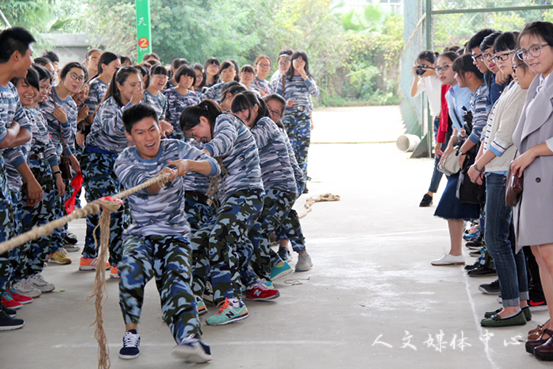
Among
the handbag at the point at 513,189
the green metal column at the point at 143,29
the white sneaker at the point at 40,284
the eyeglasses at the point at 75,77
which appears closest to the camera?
the handbag at the point at 513,189

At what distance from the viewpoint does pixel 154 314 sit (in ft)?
14.3

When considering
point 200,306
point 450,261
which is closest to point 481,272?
point 450,261

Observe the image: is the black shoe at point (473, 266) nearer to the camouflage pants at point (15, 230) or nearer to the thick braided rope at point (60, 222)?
the thick braided rope at point (60, 222)

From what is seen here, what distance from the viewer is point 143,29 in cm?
1322

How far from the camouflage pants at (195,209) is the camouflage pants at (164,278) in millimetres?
884

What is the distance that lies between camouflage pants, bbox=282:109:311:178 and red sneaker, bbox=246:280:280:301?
15.6 ft

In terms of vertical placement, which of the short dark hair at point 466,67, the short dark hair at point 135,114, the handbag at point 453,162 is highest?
the short dark hair at point 466,67

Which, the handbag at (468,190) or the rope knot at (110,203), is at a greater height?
the rope knot at (110,203)

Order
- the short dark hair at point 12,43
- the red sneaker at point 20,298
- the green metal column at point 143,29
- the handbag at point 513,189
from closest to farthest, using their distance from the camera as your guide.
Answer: the handbag at point 513,189
the short dark hair at point 12,43
the red sneaker at point 20,298
the green metal column at point 143,29

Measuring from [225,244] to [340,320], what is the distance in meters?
0.82

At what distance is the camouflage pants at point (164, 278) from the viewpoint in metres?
3.44

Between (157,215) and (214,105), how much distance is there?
3.43 feet

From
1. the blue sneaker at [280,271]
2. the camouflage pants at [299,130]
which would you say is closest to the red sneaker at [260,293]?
the blue sneaker at [280,271]

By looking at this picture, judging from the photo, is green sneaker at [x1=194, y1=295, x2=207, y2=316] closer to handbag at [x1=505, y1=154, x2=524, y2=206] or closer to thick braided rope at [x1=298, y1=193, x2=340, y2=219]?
handbag at [x1=505, y1=154, x2=524, y2=206]
